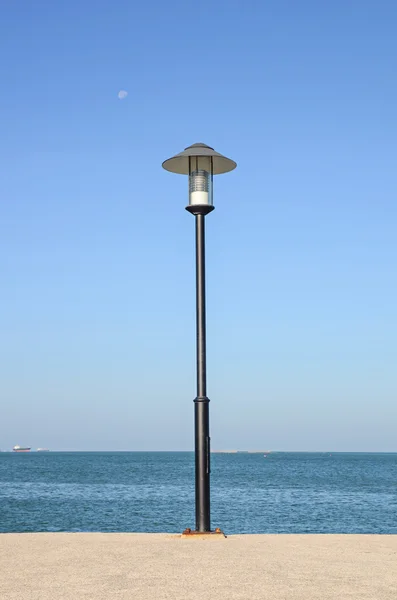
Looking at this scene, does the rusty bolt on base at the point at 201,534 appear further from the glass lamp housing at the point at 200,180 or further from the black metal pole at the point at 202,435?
the glass lamp housing at the point at 200,180

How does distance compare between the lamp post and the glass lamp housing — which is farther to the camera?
the glass lamp housing

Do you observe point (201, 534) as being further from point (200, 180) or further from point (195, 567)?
point (200, 180)

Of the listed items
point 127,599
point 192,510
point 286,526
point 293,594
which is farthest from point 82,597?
point 192,510

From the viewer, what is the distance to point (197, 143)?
12.6 meters

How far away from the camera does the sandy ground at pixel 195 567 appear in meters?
7.11

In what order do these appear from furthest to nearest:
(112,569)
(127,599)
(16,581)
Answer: (112,569) < (16,581) < (127,599)

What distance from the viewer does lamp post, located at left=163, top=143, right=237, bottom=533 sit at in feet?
37.0

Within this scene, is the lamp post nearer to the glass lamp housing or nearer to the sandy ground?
the glass lamp housing

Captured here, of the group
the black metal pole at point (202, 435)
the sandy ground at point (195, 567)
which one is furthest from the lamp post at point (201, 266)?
the sandy ground at point (195, 567)

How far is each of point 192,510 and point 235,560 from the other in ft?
124

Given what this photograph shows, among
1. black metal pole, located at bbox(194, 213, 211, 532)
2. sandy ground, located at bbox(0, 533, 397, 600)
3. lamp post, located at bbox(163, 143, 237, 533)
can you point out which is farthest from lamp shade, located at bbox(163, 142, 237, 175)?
sandy ground, located at bbox(0, 533, 397, 600)

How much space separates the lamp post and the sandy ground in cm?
80

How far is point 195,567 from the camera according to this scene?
8.37 m

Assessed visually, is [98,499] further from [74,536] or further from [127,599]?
[127,599]
